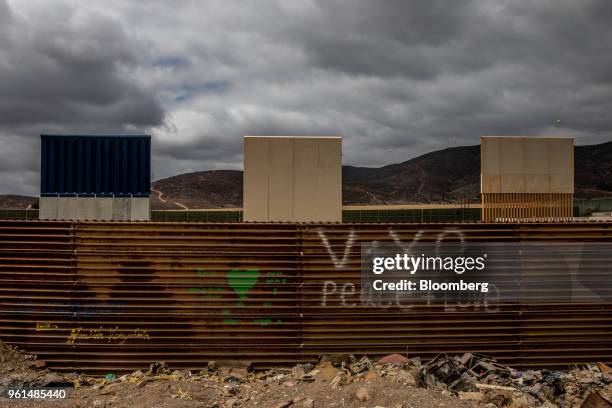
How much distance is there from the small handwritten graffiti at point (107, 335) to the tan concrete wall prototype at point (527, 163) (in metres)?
13.7

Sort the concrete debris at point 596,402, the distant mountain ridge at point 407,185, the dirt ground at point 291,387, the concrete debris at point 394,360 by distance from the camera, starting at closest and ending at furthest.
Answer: the concrete debris at point 596,402 < the dirt ground at point 291,387 < the concrete debris at point 394,360 < the distant mountain ridge at point 407,185

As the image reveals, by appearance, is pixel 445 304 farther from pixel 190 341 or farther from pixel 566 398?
pixel 190 341

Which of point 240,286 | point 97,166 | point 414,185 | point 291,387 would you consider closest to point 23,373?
point 240,286

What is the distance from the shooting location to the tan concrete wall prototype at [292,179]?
15859 millimetres

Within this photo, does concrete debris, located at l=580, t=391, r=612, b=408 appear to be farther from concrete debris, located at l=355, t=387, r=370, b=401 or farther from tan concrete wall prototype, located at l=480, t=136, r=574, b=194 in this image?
tan concrete wall prototype, located at l=480, t=136, r=574, b=194

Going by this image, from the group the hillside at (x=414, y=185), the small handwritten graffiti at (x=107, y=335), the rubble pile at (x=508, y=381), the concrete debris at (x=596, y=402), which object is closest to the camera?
the concrete debris at (x=596, y=402)

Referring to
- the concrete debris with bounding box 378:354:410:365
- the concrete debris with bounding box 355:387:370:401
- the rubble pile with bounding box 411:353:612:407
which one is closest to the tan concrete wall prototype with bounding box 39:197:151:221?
the concrete debris with bounding box 378:354:410:365

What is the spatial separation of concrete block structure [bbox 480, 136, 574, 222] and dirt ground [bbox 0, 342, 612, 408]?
9.46 metres

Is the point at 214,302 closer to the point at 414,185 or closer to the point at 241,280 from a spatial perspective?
the point at 241,280

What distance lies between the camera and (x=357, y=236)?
9.22m

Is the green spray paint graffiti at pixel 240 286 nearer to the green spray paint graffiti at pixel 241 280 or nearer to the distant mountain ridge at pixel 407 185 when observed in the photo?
the green spray paint graffiti at pixel 241 280

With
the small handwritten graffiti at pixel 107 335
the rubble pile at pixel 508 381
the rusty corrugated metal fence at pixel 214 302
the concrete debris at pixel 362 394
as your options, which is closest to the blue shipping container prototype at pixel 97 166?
the rusty corrugated metal fence at pixel 214 302

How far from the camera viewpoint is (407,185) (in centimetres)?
15550

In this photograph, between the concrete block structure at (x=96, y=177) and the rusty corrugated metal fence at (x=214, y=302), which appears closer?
the rusty corrugated metal fence at (x=214, y=302)
